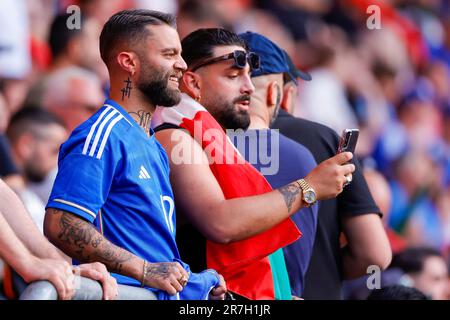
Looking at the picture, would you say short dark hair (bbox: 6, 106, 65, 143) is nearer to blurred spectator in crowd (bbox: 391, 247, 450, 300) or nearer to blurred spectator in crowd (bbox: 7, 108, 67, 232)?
blurred spectator in crowd (bbox: 7, 108, 67, 232)

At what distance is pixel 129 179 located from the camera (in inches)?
128

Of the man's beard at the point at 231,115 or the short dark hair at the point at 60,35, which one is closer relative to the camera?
the man's beard at the point at 231,115

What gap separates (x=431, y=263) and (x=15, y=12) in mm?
3050

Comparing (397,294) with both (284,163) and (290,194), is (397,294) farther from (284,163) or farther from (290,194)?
(290,194)

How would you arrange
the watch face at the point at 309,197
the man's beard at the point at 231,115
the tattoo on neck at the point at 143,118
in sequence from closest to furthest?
the tattoo on neck at the point at 143,118
the watch face at the point at 309,197
the man's beard at the point at 231,115

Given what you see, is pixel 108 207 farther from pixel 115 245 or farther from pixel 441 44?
pixel 441 44

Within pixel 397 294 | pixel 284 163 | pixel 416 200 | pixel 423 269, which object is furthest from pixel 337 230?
pixel 416 200

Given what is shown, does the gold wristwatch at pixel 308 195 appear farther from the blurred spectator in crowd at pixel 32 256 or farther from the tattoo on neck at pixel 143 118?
the blurred spectator in crowd at pixel 32 256

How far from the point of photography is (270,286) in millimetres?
3812

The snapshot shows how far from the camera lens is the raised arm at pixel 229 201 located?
3521 millimetres

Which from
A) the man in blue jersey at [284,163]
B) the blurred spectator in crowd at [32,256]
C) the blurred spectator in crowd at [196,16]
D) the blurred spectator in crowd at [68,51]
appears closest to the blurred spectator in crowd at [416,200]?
the blurred spectator in crowd at [196,16]

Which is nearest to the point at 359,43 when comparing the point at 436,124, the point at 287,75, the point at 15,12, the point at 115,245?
the point at 436,124

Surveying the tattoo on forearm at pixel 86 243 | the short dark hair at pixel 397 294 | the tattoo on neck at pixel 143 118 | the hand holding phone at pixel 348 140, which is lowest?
the short dark hair at pixel 397 294

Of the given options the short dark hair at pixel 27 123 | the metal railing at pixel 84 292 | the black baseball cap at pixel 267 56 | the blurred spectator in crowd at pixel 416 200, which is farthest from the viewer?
the blurred spectator in crowd at pixel 416 200
